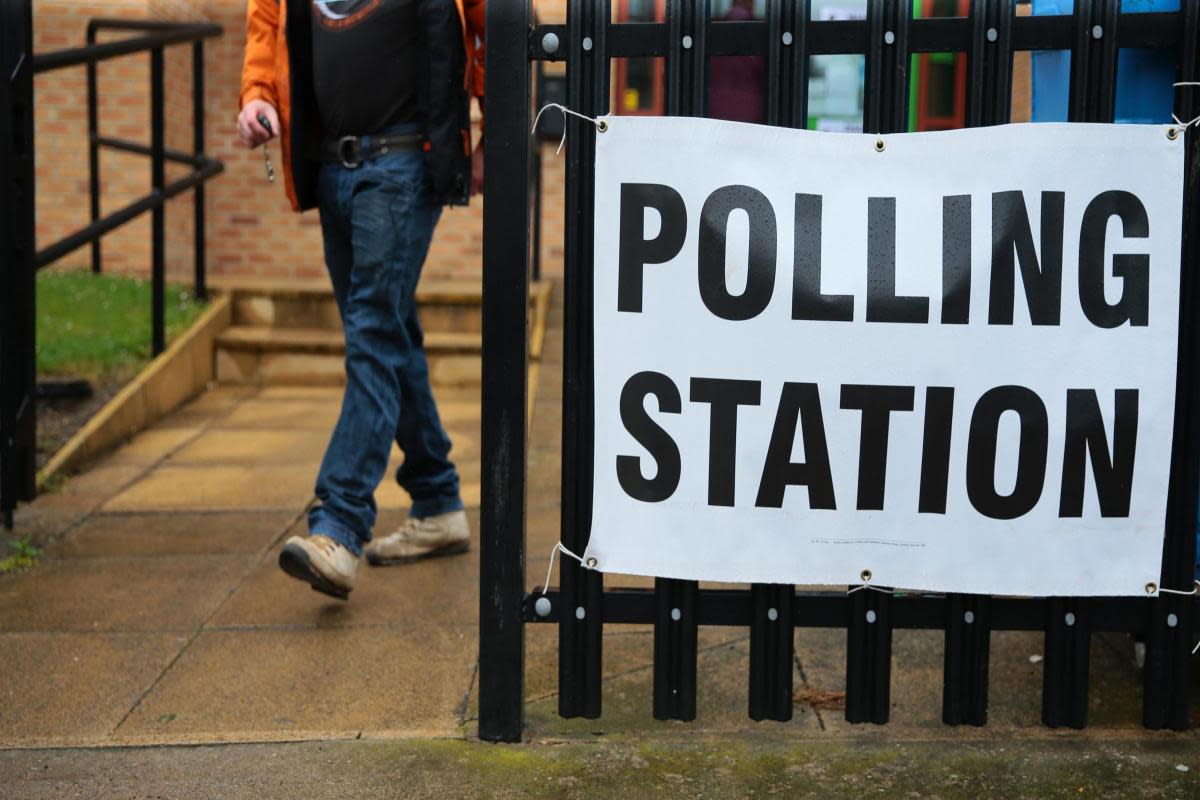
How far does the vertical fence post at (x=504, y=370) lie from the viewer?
236cm

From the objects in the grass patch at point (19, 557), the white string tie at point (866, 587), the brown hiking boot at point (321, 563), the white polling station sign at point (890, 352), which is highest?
the white polling station sign at point (890, 352)

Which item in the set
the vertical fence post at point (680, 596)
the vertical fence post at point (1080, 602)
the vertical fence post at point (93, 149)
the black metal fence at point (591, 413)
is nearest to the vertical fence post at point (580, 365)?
the black metal fence at point (591, 413)

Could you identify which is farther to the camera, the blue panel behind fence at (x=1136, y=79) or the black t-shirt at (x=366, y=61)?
Result: the black t-shirt at (x=366, y=61)

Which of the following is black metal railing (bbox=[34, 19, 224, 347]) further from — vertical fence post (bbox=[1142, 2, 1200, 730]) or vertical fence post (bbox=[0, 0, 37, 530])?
vertical fence post (bbox=[1142, 2, 1200, 730])

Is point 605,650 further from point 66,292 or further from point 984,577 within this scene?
point 66,292

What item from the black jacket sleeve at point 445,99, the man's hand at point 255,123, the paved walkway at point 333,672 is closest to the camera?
the paved walkway at point 333,672

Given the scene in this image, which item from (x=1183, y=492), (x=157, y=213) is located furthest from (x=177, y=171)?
(x=1183, y=492)

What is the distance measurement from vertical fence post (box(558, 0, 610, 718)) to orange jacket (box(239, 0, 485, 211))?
3.39 feet

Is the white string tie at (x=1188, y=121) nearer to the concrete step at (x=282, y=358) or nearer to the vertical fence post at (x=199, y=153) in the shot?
the concrete step at (x=282, y=358)

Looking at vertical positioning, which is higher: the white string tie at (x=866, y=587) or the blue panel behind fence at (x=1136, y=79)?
the blue panel behind fence at (x=1136, y=79)

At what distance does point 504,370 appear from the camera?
94.3 inches

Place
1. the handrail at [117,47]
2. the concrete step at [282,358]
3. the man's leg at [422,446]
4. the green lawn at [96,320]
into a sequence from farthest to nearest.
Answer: the concrete step at [282,358]
the green lawn at [96,320]
the handrail at [117,47]
the man's leg at [422,446]

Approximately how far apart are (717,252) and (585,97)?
1.17 feet

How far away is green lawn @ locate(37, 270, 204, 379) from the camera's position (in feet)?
17.9
